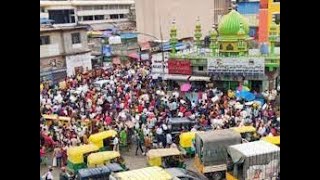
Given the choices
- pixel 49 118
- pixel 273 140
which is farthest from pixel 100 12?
pixel 273 140

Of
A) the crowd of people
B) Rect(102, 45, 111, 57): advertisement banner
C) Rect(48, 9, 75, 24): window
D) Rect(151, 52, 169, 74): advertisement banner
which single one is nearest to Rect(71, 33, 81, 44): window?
Rect(48, 9, 75, 24): window

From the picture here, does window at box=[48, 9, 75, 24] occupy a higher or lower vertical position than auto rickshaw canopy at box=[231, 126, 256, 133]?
higher

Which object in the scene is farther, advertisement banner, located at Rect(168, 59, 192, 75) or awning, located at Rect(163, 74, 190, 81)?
advertisement banner, located at Rect(168, 59, 192, 75)

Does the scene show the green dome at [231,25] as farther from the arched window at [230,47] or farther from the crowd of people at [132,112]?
the crowd of people at [132,112]

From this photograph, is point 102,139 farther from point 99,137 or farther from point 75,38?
point 75,38

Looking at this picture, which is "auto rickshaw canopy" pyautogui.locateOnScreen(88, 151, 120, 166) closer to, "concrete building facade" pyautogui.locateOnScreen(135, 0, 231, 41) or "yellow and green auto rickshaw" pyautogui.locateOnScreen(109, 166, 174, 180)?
"yellow and green auto rickshaw" pyautogui.locateOnScreen(109, 166, 174, 180)
